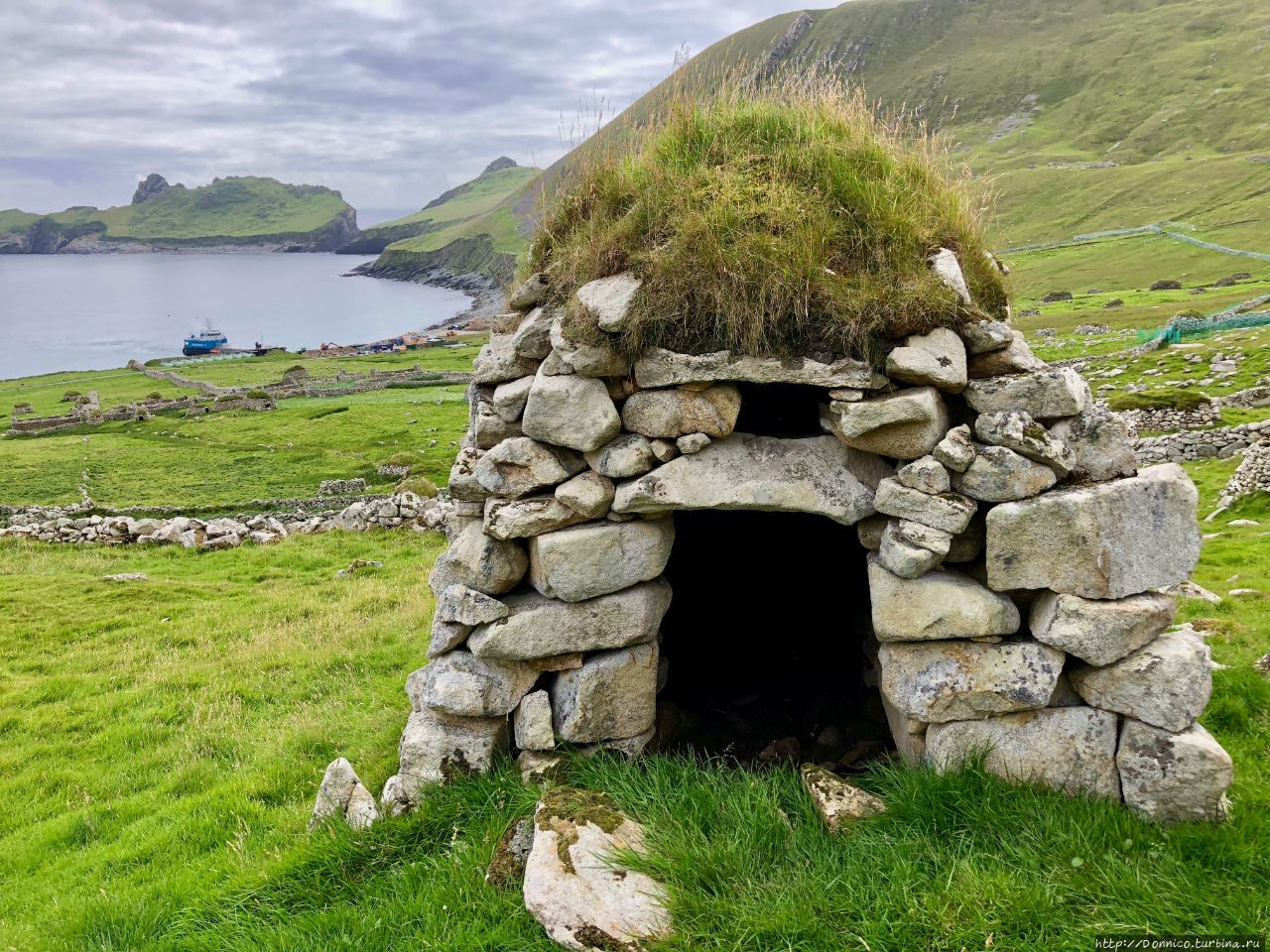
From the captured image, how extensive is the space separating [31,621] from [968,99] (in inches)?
8064

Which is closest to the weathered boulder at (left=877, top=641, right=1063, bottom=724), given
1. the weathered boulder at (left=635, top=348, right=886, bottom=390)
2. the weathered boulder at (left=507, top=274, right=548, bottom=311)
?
the weathered boulder at (left=635, top=348, right=886, bottom=390)

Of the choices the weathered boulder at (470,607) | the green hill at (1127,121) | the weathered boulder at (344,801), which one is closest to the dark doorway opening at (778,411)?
the weathered boulder at (470,607)

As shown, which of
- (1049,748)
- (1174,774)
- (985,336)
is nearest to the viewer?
(1174,774)

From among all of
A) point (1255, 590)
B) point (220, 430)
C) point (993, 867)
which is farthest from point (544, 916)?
point (220, 430)

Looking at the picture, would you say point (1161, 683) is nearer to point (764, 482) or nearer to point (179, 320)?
point (764, 482)

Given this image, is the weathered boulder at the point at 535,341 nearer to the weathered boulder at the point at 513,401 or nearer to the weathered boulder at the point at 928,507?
the weathered boulder at the point at 513,401

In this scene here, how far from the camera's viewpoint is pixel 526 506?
6.39 m

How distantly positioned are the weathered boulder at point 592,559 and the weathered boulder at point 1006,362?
289 cm

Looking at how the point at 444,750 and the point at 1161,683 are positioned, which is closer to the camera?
the point at 1161,683

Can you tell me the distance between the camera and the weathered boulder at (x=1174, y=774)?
497 cm

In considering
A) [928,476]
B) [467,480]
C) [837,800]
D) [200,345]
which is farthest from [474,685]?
[200,345]

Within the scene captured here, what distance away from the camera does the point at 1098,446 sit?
5598mm

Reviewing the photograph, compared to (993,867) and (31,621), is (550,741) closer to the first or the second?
(993,867)

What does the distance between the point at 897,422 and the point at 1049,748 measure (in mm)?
2475
